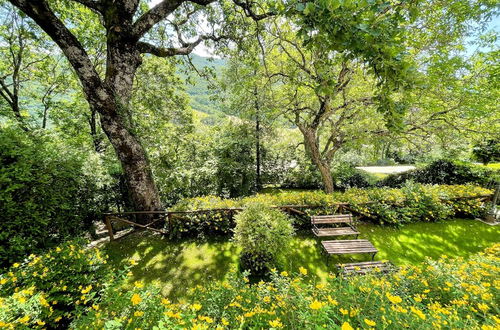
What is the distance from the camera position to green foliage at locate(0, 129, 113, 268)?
3.78 m

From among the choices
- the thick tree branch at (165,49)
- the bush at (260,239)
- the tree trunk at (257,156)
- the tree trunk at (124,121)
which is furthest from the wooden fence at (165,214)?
the tree trunk at (257,156)

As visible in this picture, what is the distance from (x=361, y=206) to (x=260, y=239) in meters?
4.57

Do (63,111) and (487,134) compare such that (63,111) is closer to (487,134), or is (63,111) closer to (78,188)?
(78,188)

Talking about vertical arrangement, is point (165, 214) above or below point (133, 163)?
below

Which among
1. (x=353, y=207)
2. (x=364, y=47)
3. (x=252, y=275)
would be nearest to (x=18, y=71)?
(x=252, y=275)

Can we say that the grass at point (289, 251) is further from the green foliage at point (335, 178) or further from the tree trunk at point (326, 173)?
the green foliage at point (335, 178)

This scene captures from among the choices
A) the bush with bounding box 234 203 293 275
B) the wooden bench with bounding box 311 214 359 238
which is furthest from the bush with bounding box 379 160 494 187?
the bush with bounding box 234 203 293 275

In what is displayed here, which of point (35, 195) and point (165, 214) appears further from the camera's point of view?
point (165, 214)

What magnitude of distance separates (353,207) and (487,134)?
5.32 metres

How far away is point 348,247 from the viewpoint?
525 centimetres

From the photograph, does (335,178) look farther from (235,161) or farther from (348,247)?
(348,247)

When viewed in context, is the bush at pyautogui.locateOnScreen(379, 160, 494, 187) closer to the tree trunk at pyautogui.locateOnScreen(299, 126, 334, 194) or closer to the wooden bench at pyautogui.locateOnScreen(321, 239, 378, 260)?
the tree trunk at pyautogui.locateOnScreen(299, 126, 334, 194)

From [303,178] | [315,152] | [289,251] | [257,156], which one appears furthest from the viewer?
[303,178]

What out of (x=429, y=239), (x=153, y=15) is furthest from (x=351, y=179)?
(x=153, y=15)
